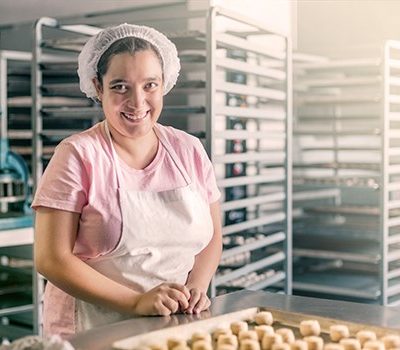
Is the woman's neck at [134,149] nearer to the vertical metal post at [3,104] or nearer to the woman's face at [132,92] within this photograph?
the woman's face at [132,92]

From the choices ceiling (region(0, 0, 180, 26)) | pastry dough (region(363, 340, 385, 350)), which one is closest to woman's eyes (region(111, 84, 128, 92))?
pastry dough (region(363, 340, 385, 350))

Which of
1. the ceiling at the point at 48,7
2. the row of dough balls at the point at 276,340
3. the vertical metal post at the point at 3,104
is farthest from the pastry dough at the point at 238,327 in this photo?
the ceiling at the point at 48,7

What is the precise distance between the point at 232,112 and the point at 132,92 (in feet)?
4.42

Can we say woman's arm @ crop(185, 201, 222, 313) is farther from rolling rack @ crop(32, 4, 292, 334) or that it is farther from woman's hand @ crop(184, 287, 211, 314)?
rolling rack @ crop(32, 4, 292, 334)

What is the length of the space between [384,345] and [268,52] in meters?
2.27

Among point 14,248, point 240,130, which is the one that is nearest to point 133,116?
point 240,130

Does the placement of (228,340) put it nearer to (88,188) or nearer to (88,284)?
Result: (88,284)

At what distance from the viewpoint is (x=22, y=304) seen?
373 cm

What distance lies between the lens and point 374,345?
1564mm

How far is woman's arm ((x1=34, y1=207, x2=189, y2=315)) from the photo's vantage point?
1.90 m

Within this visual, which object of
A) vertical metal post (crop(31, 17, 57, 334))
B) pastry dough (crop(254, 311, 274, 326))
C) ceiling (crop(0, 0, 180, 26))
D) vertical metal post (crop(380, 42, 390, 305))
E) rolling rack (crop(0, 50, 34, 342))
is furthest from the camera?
ceiling (crop(0, 0, 180, 26))

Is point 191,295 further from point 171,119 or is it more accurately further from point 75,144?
point 171,119

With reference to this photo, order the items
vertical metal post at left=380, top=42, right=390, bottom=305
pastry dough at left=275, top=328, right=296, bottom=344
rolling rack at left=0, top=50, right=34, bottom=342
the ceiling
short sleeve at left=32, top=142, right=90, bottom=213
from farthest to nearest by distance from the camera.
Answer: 1. the ceiling
2. vertical metal post at left=380, top=42, right=390, bottom=305
3. rolling rack at left=0, top=50, right=34, bottom=342
4. short sleeve at left=32, top=142, right=90, bottom=213
5. pastry dough at left=275, top=328, right=296, bottom=344

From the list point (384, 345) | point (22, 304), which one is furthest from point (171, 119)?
point (384, 345)
